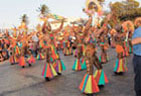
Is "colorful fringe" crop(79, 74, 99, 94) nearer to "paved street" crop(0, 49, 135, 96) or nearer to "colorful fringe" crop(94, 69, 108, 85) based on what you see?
"paved street" crop(0, 49, 135, 96)

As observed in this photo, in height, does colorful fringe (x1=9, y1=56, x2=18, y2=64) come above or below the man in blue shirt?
below

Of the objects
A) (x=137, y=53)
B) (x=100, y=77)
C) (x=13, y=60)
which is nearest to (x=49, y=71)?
(x=100, y=77)

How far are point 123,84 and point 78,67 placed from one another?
302cm

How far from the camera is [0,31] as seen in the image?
16.7m

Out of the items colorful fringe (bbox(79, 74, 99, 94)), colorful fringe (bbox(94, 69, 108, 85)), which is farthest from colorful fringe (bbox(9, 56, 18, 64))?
colorful fringe (bbox(79, 74, 99, 94))

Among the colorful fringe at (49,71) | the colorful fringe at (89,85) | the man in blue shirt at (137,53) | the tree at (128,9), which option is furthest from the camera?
the tree at (128,9)

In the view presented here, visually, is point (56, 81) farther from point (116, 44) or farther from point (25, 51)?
point (25, 51)

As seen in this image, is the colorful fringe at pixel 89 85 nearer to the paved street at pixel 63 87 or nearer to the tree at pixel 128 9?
the paved street at pixel 63 87

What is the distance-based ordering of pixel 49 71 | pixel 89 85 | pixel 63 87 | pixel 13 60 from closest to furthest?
pixel 89 85 → pixel 63 87 → pixel 49 71 → pixel 13 60

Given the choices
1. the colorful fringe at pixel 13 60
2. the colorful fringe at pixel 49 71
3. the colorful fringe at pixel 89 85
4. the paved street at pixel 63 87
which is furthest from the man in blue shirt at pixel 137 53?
the colorful fringe at pixel 13 60

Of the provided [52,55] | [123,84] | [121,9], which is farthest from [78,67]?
[121,9]

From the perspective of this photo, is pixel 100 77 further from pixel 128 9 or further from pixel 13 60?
pixel 128 9

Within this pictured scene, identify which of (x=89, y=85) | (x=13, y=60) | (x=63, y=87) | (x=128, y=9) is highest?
(x=128, y=9)

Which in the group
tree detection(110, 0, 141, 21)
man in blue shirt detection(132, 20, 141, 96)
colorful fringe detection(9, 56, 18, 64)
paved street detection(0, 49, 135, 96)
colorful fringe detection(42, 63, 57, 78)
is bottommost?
colorful fringe detection(9, 56, 18, 64)
